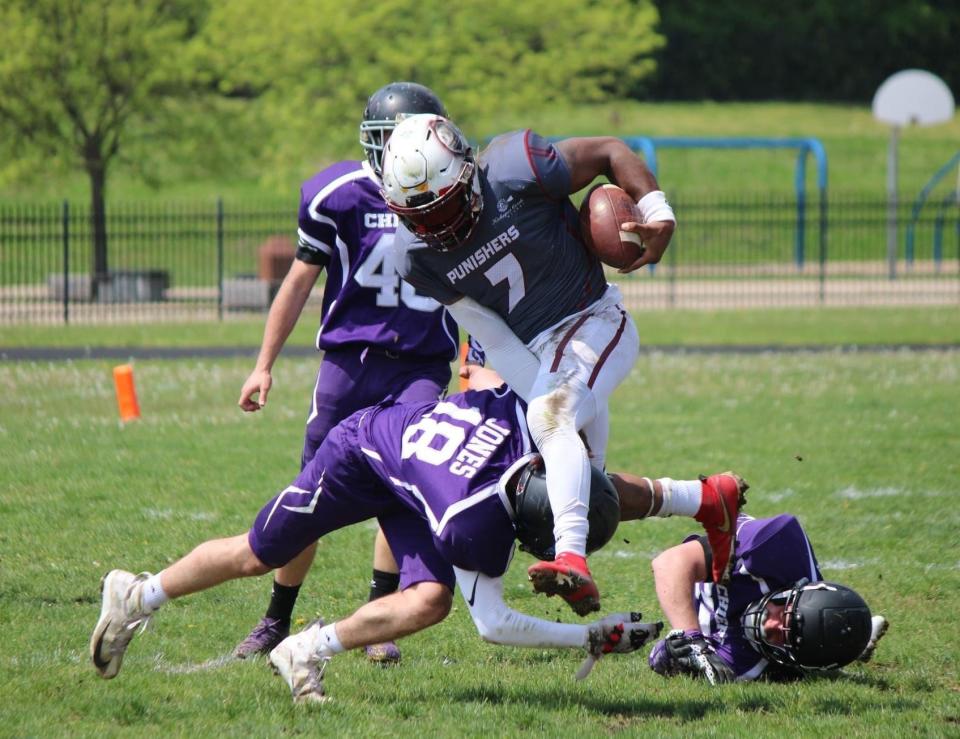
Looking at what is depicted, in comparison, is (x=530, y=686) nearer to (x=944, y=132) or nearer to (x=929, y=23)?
(x=944, y=132)

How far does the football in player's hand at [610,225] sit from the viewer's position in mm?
4859

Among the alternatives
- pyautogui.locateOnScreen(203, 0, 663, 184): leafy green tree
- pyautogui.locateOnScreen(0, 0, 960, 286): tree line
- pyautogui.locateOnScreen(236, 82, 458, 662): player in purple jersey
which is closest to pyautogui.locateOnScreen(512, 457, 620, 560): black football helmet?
pyautogui.locateOnScreen(236, 82, 458, 662): player in purple jersey

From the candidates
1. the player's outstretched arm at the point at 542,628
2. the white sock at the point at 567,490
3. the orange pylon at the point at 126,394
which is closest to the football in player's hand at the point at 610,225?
the white sock at the point at 567,490

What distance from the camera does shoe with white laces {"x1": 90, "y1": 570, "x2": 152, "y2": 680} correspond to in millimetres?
4875

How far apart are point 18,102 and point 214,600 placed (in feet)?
59.9

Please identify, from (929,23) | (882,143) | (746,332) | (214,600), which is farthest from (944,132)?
(214,600)

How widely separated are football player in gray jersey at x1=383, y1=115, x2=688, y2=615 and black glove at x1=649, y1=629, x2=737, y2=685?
82 centimetres

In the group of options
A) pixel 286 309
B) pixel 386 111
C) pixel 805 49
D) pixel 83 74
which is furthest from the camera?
pixel 805 49

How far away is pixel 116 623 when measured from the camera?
489cm

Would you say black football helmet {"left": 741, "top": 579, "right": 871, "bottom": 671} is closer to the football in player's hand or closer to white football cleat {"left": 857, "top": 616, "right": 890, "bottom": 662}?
white football cleat {"left": 857, "top": 616, "right": 890, "bottom": 662}

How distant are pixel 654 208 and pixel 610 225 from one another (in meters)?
0.17

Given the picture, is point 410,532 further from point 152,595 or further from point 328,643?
point 152,595

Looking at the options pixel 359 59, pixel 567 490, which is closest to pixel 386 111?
pixel 567 490

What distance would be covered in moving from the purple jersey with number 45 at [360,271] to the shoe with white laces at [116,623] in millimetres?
1462
